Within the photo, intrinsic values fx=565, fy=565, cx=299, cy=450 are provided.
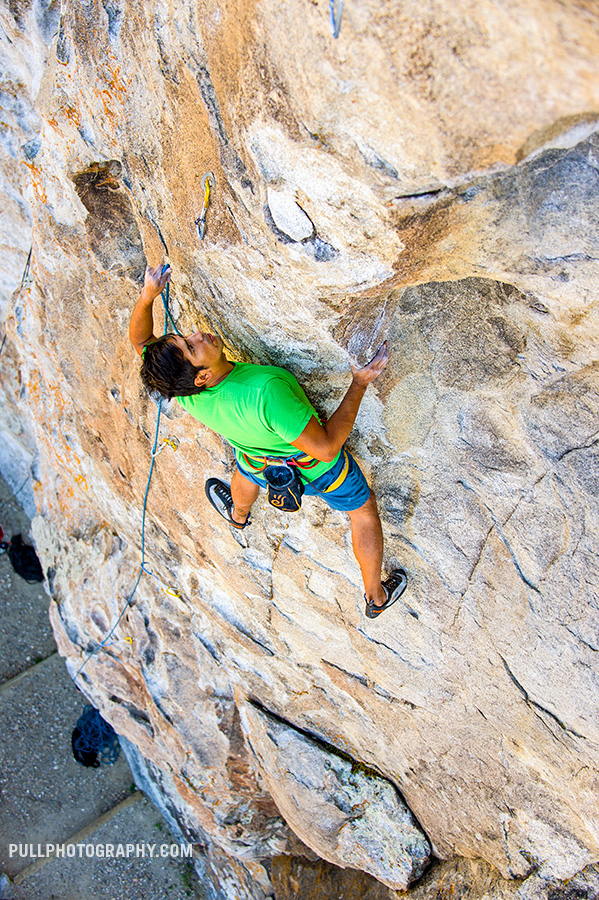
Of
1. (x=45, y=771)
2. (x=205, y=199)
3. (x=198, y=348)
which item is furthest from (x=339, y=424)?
(x=45, y=771)

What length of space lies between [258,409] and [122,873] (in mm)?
7990

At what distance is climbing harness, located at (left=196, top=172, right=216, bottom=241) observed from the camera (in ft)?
7.30

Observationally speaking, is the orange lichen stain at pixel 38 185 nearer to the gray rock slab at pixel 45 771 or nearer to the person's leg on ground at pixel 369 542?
the person's leg on ground at pixel 369 542

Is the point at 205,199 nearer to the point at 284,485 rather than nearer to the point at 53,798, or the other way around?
the point at 284,485

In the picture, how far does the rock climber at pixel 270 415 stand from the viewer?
2.26m

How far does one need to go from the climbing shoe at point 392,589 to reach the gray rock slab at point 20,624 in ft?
23.8

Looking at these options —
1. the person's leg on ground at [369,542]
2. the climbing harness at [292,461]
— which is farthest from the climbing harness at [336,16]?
the person's leg on ground at [369,542]

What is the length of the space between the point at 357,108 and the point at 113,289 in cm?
220

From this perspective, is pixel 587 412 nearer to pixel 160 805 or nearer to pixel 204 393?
pixel 204 393

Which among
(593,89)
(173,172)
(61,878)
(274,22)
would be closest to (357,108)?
(274,22)

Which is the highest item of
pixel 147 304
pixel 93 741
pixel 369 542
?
pixel 147 304

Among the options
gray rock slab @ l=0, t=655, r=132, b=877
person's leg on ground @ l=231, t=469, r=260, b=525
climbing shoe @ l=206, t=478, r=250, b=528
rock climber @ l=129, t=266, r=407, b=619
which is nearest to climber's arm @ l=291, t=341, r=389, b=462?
rock climber @ l=129, t=266, r=407, b=619

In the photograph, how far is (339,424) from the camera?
7.68 ft

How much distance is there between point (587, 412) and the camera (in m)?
2.18
